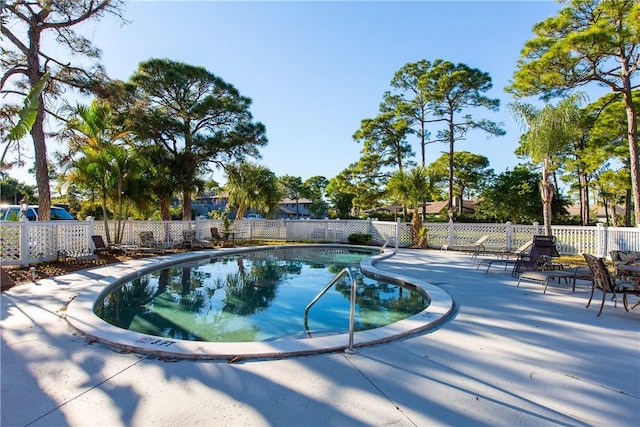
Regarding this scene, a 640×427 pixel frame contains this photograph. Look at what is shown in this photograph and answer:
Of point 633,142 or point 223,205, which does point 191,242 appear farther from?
point 223,205

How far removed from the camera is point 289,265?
11883mm

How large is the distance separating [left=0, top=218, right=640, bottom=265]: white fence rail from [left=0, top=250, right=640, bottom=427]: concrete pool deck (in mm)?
5789

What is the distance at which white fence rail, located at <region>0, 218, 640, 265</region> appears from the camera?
940 cm

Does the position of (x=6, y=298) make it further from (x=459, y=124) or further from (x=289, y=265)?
(x=459, y=124)

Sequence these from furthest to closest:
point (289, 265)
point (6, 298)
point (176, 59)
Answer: point (176, 59) < point (289, 265) < point (6, 298)


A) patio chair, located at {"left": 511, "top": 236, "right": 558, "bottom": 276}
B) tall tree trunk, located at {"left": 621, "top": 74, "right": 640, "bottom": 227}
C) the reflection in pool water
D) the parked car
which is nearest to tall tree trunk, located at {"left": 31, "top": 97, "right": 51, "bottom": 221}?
the parked car

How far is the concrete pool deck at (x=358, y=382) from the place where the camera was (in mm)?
2486

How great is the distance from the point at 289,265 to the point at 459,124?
18024mm

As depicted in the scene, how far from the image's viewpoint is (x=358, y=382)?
118 inches

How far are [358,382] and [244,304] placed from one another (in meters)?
4.19

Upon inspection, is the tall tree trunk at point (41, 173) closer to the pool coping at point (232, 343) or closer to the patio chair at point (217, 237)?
the pool coping at point (232, 343)

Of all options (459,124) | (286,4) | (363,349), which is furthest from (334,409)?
(459,124)

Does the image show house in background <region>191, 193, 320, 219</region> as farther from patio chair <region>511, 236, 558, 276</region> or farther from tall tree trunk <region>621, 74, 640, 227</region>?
patio chair <region>511, 236, 558, 276</region>

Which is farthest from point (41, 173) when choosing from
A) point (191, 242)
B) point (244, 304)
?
point (244, 304)
